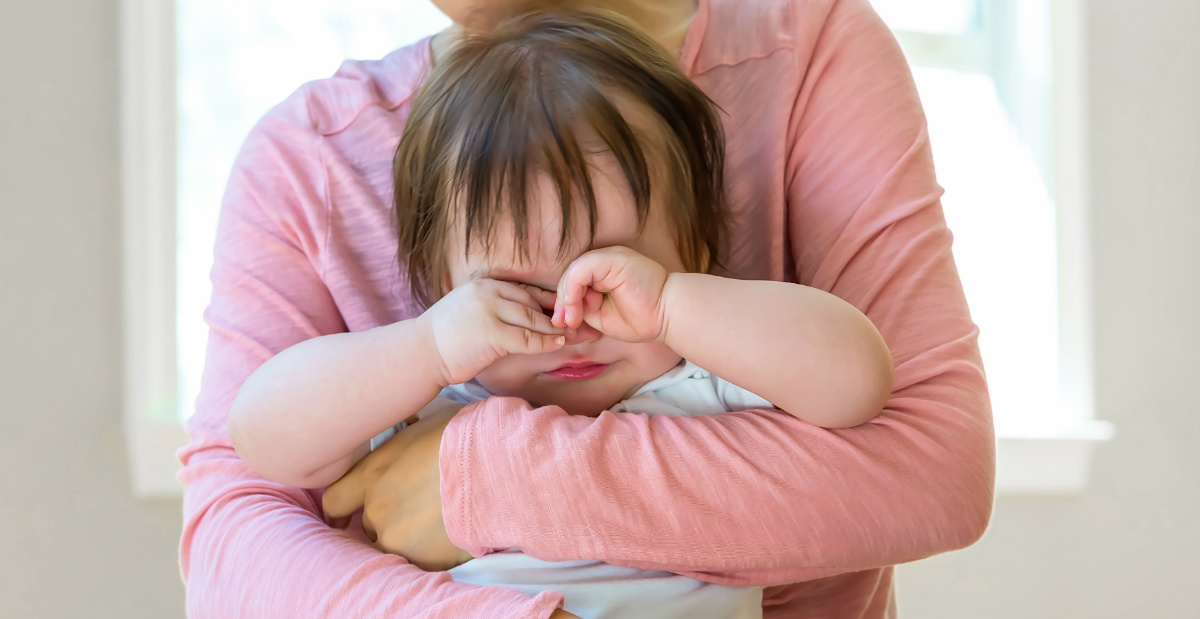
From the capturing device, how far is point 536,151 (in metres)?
0.82

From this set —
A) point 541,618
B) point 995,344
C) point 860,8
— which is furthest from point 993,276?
point 541,618

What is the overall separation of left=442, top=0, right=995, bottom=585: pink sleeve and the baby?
4 centimetres

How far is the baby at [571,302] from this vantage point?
2.47 feet

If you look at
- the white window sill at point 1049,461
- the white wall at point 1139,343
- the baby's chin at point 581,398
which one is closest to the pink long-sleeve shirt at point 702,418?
the baby's chin at point 581,398

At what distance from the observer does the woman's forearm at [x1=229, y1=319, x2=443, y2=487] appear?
791 mm

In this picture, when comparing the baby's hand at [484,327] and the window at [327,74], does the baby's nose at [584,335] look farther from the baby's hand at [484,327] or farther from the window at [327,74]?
the window at [327,74]

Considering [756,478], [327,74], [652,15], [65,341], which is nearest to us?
[756,478]

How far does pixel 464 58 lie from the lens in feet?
3.10

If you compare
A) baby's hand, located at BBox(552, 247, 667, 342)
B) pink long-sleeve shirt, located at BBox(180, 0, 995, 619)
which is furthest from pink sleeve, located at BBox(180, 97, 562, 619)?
baby's hand, located at BBox(552, 247, 667, 342)

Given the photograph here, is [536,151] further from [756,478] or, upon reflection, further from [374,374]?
[756,478]

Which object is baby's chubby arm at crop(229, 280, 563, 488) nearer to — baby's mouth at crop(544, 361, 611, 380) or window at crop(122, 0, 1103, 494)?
baby's mouth at crop(544, 361, 611, 380)

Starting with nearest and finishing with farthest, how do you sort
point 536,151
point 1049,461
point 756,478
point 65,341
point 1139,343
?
point 756,478 → point 536,151 → point 65,341 → point 1049,461 → point 1139,343

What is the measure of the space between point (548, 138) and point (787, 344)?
29 centimetres

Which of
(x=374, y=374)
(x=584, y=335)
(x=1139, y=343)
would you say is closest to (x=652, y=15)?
(x=584, y=335)
